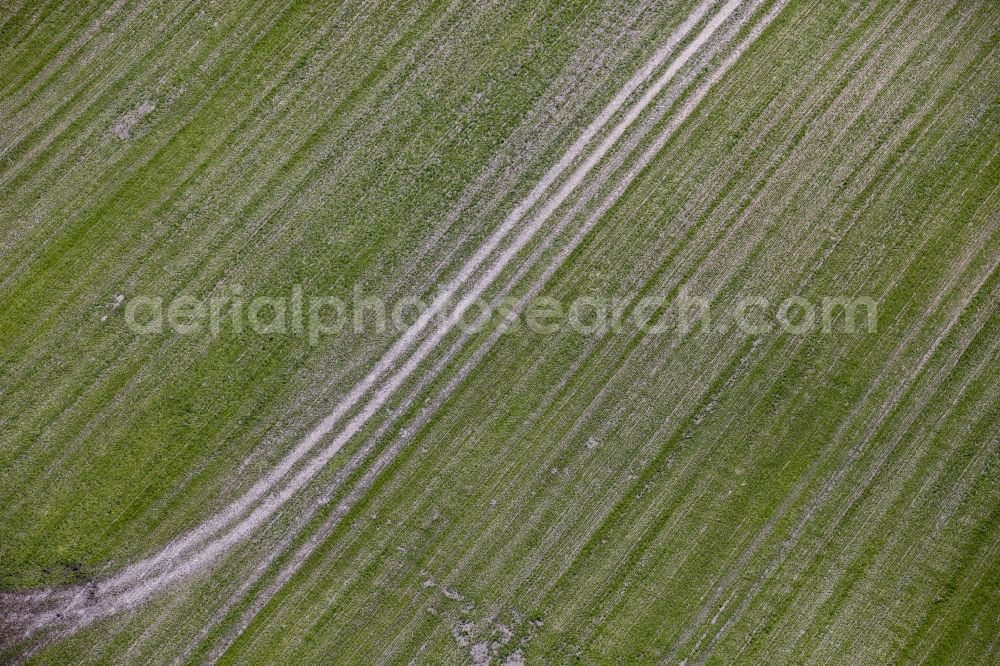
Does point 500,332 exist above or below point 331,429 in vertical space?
above

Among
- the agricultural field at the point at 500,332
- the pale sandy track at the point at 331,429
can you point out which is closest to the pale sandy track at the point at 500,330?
the agricultural field at the point at 500,332

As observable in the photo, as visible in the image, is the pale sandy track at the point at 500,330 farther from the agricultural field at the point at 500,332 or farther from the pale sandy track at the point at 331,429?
the pale sandy track at the point at 331,429

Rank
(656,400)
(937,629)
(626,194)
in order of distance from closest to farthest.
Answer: (937,629)
(656,400)
(626,194)

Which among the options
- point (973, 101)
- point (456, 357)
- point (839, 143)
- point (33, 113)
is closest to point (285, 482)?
point (456, 357)

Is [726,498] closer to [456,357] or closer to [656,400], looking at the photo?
[656,400]

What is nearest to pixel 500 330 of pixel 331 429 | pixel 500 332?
pixel 500 332

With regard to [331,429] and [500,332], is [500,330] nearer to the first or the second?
[500,332]

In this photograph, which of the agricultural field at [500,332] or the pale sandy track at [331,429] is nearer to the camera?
the agricultural field at [500,332]

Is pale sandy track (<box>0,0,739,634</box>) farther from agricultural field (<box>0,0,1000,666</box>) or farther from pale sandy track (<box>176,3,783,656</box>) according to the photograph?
pale sandy track (<box>176,3,783,656</box>)
